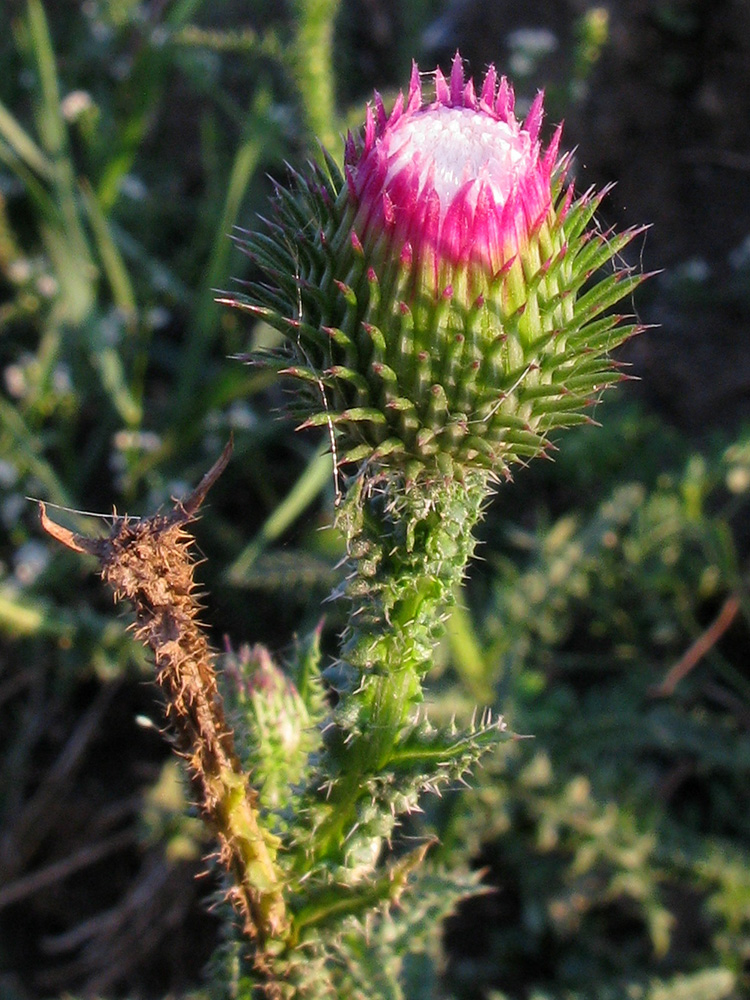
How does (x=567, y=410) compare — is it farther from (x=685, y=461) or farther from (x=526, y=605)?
(x=685, y=461)

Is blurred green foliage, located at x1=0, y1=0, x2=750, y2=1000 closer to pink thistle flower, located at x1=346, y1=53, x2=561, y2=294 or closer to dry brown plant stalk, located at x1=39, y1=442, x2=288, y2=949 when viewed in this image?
dry brown plant stalk, located at x1=39, y1=442, x2=288, y2=949

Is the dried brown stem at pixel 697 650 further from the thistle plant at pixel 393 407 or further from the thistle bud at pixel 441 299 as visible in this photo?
the thistle bud at pixel 441 299

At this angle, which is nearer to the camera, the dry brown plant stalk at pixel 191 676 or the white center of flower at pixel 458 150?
the dry brown plant stalk at pixel 191 676

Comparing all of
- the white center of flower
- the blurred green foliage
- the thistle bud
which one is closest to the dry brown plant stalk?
the thistle bud

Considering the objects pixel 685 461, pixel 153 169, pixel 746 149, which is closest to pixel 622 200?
pixel 746 149

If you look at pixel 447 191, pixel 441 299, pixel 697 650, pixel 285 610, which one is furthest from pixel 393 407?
pixel 697 650

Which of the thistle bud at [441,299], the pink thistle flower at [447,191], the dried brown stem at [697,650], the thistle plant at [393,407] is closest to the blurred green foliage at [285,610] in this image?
the dried brown stem at [697,650]

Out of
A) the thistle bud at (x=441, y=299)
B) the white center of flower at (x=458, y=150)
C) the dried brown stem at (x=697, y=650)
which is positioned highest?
the white center of flower at (x=458, y=150)
